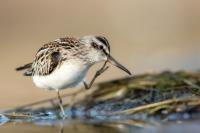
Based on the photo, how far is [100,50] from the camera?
13438 millimetres

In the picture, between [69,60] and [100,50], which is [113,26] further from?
[69,60]

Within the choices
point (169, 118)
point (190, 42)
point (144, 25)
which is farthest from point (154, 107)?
point (144, 25)

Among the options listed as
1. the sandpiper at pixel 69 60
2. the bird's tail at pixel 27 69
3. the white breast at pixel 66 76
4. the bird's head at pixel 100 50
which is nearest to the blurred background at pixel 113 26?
the bird's tail at pixel 27 69

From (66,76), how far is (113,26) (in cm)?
1169

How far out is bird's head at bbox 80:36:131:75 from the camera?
13.4 meters

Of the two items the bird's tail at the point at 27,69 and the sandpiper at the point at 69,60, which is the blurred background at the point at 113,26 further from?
the sandpiper at the point at 69,60

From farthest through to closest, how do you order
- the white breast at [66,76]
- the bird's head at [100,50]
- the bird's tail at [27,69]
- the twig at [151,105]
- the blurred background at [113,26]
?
the blurred background at [113,26], the bird's tail at [27,69], the twig at [151,105], the bird's head at [100,50], the white breast at [66,76]

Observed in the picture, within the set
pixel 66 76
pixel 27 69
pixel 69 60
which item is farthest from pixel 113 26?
pixel 66 76

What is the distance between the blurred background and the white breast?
7005 millimetres

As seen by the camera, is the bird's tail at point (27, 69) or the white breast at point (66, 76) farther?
the bird's tail at point (27, 69)

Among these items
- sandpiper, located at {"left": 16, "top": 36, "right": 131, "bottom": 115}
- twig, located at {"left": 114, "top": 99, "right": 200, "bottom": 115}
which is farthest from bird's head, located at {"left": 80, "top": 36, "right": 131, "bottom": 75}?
twig, located at {"left": 114, "top": 99, "right": 200, "bottom": 115}

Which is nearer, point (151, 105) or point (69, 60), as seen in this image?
point (69, 60)

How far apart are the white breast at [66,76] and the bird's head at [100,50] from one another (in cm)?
22

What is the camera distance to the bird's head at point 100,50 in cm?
1335
